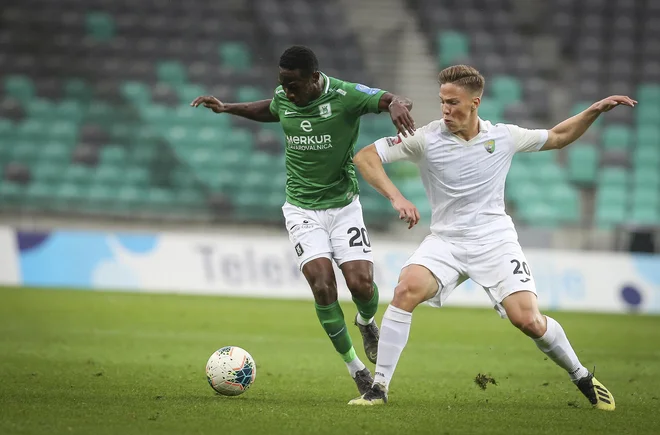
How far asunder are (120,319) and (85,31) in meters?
13.2

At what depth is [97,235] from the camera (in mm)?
17812

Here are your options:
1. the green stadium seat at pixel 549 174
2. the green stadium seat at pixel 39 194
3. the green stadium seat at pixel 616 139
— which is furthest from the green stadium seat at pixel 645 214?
the green stadium seat at pixel 39 194

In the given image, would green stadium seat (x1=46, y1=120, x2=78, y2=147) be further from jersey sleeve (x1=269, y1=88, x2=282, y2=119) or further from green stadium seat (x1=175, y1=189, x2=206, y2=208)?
jersey sleeve (x1=269, y1=88, x2=282, y2=119)

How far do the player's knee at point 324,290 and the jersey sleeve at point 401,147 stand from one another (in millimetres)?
1037

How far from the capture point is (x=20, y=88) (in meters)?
24.0

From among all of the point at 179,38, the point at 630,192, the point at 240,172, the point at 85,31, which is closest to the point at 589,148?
the point at 630,192

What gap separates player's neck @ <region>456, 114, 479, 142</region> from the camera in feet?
23.8

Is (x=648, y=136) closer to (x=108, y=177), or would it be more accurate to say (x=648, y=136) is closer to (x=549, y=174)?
(x=549, y=174)

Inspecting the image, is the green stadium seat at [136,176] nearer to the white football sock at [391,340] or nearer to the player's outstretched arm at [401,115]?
the player's outstretched arm at [401,115]

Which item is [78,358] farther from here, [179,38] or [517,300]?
[179,38]

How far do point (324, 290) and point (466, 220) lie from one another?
45.8 inches

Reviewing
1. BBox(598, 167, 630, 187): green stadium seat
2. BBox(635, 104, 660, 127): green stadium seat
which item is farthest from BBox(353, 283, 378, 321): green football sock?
BBox(635, 104, 660, 127): green stadium seat

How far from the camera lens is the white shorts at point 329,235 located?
25.1ft

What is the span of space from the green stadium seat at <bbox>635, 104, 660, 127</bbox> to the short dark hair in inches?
719
